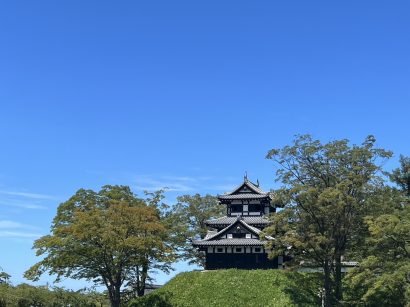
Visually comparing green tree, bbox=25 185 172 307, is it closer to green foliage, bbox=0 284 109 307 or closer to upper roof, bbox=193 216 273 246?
green foliage, bbox=0 284 109 307

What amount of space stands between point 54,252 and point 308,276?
Answer: 2501 cm

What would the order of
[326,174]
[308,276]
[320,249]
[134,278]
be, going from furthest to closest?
[134,278]
[308,276]
[326,174]
[320,249]

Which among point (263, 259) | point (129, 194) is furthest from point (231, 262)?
point (129, 194)

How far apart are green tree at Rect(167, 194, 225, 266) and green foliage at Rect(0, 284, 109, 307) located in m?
15.1

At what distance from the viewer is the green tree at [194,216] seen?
6519 centimetres

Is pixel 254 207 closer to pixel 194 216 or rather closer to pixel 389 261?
pixel 194 216

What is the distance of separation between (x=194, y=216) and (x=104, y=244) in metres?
23.5

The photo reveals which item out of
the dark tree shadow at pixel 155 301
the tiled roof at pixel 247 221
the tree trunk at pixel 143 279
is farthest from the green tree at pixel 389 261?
the tree trunk at pixel 143 279

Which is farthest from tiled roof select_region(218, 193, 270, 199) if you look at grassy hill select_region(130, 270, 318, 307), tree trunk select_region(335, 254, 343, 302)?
tree trunk select_region(335, 254, 343, 302)

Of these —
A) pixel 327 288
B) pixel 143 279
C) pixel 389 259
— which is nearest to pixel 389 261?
pixel 389 259

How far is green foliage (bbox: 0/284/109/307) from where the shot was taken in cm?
4397

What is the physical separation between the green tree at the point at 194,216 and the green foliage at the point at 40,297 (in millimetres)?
15135

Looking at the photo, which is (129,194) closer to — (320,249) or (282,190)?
(282,190)

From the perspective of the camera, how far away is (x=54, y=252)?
156 feet
